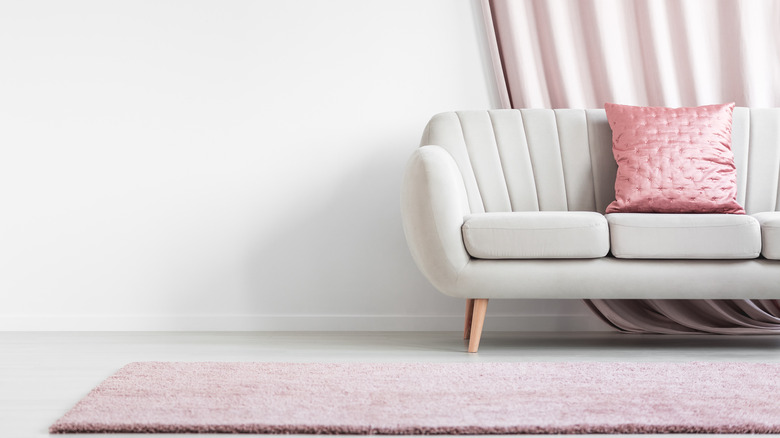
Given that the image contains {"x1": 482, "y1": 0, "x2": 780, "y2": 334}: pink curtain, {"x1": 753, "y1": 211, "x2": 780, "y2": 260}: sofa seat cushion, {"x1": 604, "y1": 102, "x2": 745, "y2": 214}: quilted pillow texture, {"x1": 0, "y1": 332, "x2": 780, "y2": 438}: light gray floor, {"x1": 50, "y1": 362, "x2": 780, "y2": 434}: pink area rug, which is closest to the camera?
{"x1": 50, "y1": 362, "x2": 780, "y2": 434}: pink area rug

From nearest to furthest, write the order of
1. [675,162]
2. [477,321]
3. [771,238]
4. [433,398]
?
1. [433,398]
2. [771,238]
3. [477,321]
4. [675,162]

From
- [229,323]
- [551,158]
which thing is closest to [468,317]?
[551,158]

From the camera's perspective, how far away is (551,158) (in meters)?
2.55

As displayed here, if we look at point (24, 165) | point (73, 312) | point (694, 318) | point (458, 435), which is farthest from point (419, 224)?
point (24, 165)

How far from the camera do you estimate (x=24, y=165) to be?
2.75m

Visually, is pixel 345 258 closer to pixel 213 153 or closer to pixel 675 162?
pixel 213 153

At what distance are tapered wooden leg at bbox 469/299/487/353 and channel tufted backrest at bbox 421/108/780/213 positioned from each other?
488 millimetres

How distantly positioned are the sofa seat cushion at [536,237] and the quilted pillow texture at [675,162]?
35cm

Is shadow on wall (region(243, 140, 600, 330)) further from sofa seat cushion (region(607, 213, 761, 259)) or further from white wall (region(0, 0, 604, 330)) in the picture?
sofa seat cushion (region(607, 213, 761, 259))

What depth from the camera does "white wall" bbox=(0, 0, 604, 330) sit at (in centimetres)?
274

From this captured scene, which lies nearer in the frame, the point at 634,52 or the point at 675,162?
the point at 675,162

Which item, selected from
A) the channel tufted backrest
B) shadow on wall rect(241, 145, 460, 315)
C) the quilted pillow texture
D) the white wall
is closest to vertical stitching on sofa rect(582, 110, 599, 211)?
the channel tufted backrest

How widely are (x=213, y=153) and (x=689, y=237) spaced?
178cm

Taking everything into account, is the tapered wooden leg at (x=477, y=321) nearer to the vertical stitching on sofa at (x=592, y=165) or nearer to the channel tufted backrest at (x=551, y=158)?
the channel tufted backrest at (x=551, y=158)
